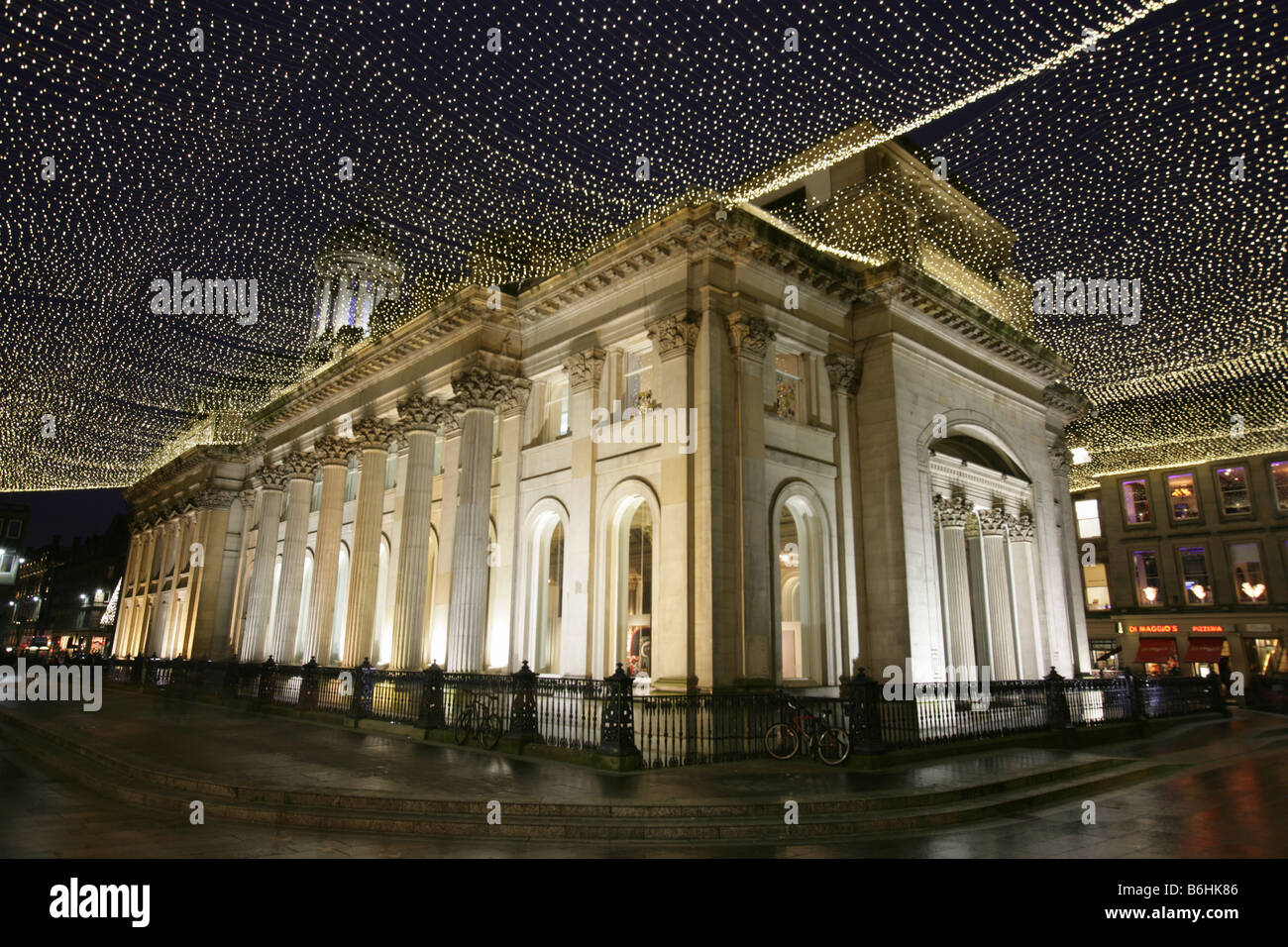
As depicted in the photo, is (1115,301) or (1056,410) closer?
(1115,301)

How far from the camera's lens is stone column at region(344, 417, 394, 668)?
72.5 ft

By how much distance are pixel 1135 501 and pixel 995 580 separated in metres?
21.7

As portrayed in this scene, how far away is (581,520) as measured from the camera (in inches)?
722

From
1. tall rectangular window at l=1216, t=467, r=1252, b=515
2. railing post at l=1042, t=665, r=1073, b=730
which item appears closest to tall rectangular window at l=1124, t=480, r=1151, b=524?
tall rectangular window at l=1216, t=467, r=1252, b=515

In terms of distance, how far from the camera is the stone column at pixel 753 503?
50.1 ft

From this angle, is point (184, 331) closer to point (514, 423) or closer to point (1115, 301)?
point (514, 423)

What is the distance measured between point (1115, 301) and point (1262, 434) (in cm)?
2238

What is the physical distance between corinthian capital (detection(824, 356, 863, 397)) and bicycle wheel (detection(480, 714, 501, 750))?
1162cm

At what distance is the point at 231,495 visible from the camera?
37688 millimetres

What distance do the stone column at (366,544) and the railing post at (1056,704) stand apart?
17.3 meters

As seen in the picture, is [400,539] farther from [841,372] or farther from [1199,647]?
[1199,647]
